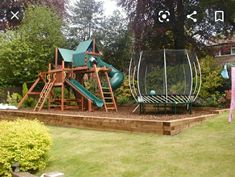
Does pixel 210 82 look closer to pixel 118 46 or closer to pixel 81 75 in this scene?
pixel 81 75

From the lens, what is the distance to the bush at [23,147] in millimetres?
5645

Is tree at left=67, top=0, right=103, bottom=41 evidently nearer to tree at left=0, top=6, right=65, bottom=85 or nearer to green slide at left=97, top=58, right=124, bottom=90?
tree at left=0, top=6, right=65, bottom=85

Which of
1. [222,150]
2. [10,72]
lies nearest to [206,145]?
[222,150]

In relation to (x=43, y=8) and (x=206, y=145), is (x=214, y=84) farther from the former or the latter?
(x=43, y=8)

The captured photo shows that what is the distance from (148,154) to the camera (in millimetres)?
6148

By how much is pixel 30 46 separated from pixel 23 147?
15.4 meters

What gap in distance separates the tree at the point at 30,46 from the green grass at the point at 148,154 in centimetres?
1247

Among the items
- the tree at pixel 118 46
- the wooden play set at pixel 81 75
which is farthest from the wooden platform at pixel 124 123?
the tree at pixel 118 46

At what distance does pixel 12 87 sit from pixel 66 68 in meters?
8.59

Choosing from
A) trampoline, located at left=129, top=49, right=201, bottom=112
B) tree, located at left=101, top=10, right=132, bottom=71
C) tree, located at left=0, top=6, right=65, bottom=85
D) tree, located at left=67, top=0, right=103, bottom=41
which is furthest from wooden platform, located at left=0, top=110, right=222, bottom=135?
tree, located at left=67, top=0, right=103, bottom=41

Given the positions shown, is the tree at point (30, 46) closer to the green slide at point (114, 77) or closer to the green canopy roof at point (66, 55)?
the green canopy roof at point (66, 55)

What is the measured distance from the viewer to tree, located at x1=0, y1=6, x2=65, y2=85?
19.9 meters

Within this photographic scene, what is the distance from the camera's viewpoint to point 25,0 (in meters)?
25.7

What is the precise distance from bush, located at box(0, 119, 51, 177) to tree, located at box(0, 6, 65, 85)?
46.9ft
